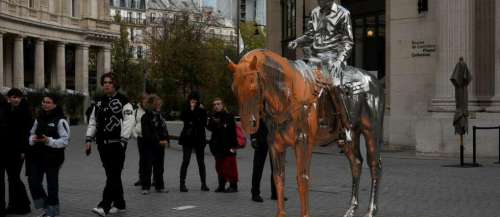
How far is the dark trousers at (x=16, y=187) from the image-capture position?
11227 mm

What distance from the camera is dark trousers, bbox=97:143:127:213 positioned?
11031 mm

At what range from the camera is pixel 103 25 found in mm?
91938

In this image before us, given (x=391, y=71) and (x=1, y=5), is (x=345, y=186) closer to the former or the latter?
(x=391, y=71)

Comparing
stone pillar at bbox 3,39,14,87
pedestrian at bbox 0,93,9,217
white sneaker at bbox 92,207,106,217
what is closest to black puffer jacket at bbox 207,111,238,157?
white sneaker at bbox 92,207,106,217

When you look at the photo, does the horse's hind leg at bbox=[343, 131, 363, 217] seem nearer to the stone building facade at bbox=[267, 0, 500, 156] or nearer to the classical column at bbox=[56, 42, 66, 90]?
the stone building facade at bbox=[267, 0, 500, 156]

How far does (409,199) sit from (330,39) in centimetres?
418

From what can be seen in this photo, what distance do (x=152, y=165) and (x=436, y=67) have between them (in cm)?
1149

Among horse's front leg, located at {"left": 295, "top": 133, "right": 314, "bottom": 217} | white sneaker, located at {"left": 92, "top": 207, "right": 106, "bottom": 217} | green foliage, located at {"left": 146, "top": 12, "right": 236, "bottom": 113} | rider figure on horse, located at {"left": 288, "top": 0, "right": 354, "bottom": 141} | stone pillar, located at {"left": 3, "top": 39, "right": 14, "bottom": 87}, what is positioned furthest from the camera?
stone pillar, located at {"left": 3, "top": 39, "right": 14, "bottom": 87}

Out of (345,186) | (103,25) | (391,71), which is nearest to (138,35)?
(103,25)

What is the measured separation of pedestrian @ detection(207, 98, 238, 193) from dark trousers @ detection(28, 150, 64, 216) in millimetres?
4435

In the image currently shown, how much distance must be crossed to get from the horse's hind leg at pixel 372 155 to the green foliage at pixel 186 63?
54.4 m

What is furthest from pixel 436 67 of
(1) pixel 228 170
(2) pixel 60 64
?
(2) pixel 60 64

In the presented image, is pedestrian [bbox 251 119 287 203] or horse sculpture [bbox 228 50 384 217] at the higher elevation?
horse sculpture [bbox 228 50 384 217]

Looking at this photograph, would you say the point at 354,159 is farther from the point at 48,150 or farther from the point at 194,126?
the point at 194,126
